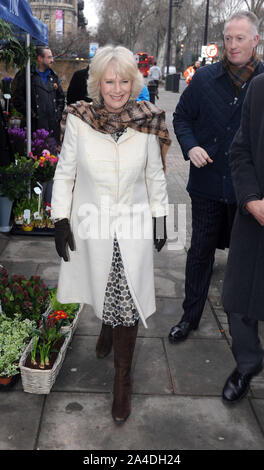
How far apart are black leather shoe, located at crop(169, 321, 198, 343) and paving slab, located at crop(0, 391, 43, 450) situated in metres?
1.15

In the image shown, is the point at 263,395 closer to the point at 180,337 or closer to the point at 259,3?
the point at 180,337

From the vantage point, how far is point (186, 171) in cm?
1090

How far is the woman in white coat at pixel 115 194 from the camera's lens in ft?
9.18

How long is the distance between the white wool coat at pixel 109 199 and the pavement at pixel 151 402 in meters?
0.57

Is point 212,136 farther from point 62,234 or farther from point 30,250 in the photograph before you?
point 30,250

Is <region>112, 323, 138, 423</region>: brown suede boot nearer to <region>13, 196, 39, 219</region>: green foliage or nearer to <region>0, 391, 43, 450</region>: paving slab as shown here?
<region>0, 391, 43, 450</region>: paving slab

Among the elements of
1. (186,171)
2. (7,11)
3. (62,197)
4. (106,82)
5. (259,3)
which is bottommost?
(186,171)

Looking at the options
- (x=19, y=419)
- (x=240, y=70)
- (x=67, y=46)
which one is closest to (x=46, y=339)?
(x=19, y=419)

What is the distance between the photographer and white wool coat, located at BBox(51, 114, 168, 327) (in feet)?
9.25

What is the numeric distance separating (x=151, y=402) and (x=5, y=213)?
3.82 m

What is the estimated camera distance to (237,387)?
3.11 metres

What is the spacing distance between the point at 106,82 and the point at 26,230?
3926mm

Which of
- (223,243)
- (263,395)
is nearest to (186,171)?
(223,243)

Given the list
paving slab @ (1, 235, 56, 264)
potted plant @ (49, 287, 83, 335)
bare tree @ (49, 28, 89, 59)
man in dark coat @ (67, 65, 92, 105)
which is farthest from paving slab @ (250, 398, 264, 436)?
bare tree @ (49, 28, 89, 59)
